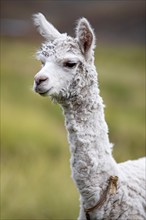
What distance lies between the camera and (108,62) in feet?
119

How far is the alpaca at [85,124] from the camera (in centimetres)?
758

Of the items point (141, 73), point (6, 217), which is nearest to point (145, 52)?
point (141, 73)

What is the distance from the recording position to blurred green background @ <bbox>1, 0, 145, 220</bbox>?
10625 millimetres

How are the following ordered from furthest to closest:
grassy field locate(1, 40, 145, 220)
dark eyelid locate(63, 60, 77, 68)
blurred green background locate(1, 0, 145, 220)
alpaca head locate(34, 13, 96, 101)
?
1. blurred green background locate(1, 0, 145, 220)
2. grassy field locate(1, 40, 145, 220)
3. dark eyelid locate(63, 60, 77, 68)
4. alpaca head locate(34, 13, 96, 101)

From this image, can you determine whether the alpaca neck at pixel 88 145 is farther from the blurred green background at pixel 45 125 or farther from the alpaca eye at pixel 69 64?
the blurred green background at pixel 45 125

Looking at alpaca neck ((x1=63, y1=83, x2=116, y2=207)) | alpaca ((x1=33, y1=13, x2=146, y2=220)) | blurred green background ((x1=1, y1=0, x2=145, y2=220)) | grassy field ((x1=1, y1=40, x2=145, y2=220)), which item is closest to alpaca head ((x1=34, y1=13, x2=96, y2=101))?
alpaca ((x1=33, y1=13, x2=146, y2=220))

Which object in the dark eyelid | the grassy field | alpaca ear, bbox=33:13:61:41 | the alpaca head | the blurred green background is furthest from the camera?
the blurred green background

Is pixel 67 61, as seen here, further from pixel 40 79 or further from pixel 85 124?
pixel 85 124

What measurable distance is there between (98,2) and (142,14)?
541 centimetres

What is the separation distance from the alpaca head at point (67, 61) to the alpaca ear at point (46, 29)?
0.01 metres

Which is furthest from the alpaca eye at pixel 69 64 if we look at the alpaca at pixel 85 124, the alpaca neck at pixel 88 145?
the alpaca neck at pixel 88 145

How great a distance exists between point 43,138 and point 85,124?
898 centimetres

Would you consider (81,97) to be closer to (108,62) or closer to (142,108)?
(142,108)

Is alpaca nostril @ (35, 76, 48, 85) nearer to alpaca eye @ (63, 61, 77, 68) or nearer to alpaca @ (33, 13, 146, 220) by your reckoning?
alpaca @ (33, 13, 146, 220)
